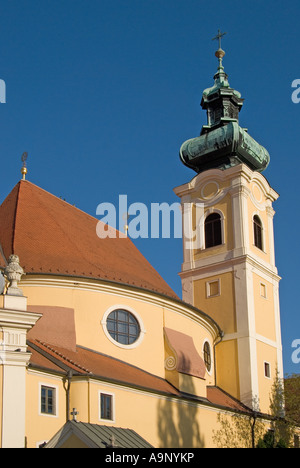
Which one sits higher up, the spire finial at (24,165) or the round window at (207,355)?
the spire finial at (24,165)

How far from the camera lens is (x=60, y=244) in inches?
1042

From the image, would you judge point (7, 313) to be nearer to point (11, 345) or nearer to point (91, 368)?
point (11, 345)

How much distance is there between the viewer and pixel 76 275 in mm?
24812

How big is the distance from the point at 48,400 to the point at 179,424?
17.4ft

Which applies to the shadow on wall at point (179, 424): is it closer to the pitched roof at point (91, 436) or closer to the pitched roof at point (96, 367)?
the pitched roof at point (96, 367)

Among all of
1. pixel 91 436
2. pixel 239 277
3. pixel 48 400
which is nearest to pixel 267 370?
pixel 239 277

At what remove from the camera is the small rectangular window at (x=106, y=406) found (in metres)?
21.9

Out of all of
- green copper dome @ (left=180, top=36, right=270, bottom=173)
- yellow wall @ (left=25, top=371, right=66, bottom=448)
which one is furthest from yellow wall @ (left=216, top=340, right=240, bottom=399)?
yellow wall @ (left=25, top=371, right=66, bottom=448)

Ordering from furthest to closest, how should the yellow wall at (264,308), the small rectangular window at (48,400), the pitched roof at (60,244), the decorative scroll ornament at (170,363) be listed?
the yellow wall at (264,308), the decorative scroll ornament at (170,363), the pitched roof at (60,244), the small rectangular window at (48,400)

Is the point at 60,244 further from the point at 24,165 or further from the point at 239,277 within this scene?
the point at 239,277

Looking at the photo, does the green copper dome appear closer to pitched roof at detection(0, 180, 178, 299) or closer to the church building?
the church building

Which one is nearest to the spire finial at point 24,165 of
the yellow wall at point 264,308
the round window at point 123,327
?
the round window at point 123,327

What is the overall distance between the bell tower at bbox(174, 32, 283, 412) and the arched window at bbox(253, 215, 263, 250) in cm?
5

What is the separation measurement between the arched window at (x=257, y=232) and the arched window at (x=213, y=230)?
1672 mm
